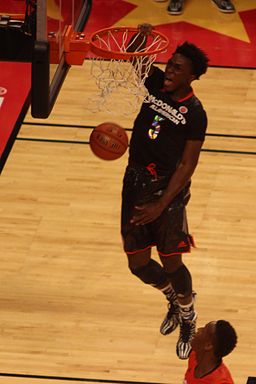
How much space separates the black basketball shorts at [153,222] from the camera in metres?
7.28

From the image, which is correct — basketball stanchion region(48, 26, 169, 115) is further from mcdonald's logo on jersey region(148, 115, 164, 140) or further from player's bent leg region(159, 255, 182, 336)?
player's bent leg region(159, 255, 182, 336)

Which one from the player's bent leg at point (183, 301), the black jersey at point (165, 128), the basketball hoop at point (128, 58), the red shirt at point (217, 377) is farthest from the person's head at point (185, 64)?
the red shirt at point (217, 377)

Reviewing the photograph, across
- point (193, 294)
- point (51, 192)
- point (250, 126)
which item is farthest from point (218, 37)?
point (193, 294)

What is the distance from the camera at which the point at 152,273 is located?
762 centimetres

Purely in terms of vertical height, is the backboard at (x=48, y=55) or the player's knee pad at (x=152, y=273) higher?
the backboard at (x=48, y=55)

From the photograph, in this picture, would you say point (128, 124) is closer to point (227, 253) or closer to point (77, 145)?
point (77, 145)

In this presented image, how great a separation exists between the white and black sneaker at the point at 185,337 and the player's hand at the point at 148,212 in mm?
960

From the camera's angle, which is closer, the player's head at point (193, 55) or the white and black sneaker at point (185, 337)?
the player's head at point (193, 55)

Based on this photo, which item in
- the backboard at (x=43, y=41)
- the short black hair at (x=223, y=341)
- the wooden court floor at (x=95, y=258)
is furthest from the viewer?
the wooden court floor at (x=95, y=258)

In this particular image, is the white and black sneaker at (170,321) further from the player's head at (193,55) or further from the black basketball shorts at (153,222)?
the player's head at (193,55)

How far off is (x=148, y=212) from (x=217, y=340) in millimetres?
1358

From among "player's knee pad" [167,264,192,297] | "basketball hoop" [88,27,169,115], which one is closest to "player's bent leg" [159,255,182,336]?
"player's knee pad" [167,264,192,297]

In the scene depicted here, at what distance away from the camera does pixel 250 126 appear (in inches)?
423

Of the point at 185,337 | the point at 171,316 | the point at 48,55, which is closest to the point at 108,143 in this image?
the point at 48,55
